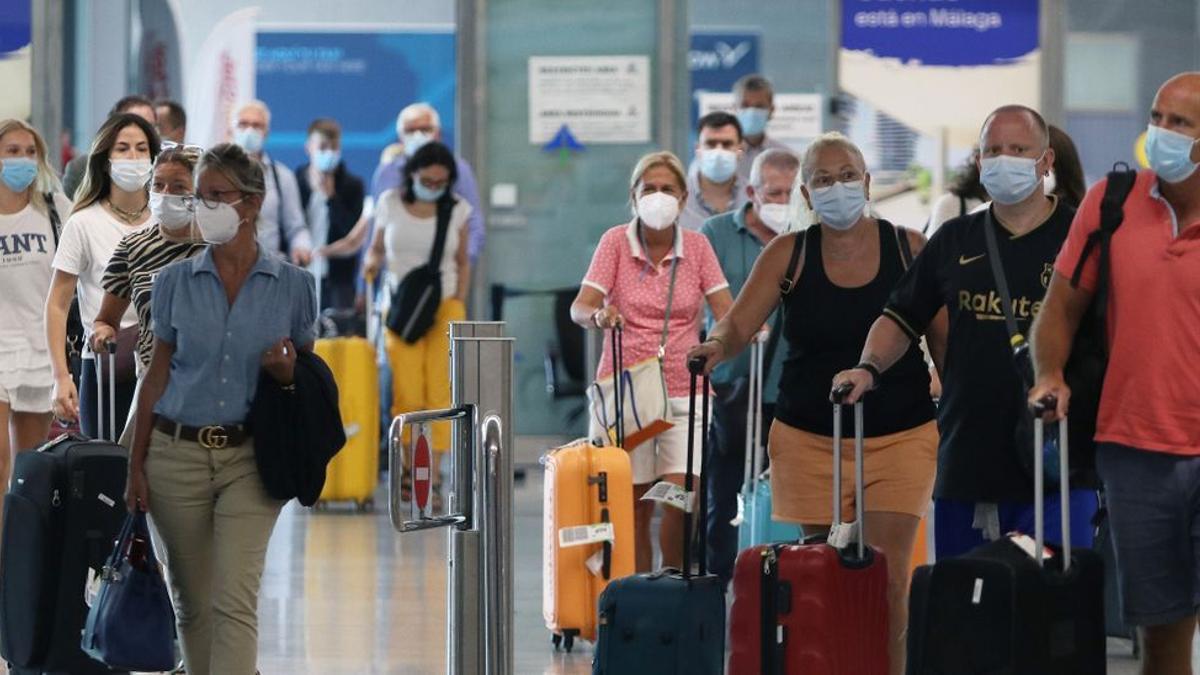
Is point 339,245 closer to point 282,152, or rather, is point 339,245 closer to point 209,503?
point 282,152

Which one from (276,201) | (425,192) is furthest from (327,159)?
(425,192)

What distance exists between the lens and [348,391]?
12938 mm

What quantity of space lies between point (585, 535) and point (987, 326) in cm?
244

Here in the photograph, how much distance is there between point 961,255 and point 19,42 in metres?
10.3

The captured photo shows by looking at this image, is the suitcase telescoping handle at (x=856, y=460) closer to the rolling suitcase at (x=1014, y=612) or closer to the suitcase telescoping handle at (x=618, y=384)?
the rolling suitcase at (x=1014, y=612)

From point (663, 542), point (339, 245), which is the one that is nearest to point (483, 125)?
point (339, 245)

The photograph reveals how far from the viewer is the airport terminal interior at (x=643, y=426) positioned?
5.41m

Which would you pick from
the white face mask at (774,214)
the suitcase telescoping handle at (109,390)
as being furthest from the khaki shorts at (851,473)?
the white face mask at (774,214)

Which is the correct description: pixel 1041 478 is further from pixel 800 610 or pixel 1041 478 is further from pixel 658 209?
pixel 658 209

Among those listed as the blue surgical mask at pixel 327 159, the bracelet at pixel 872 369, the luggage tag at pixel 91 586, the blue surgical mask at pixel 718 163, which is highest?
the blue surgical mask at pixel 327 159

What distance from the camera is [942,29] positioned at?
48.2ft

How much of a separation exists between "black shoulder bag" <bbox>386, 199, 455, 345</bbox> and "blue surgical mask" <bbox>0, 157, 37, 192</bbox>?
13.2 feet

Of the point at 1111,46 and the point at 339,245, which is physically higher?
the point at 1111,46

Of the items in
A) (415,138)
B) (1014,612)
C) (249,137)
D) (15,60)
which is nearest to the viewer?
(1014,612)
